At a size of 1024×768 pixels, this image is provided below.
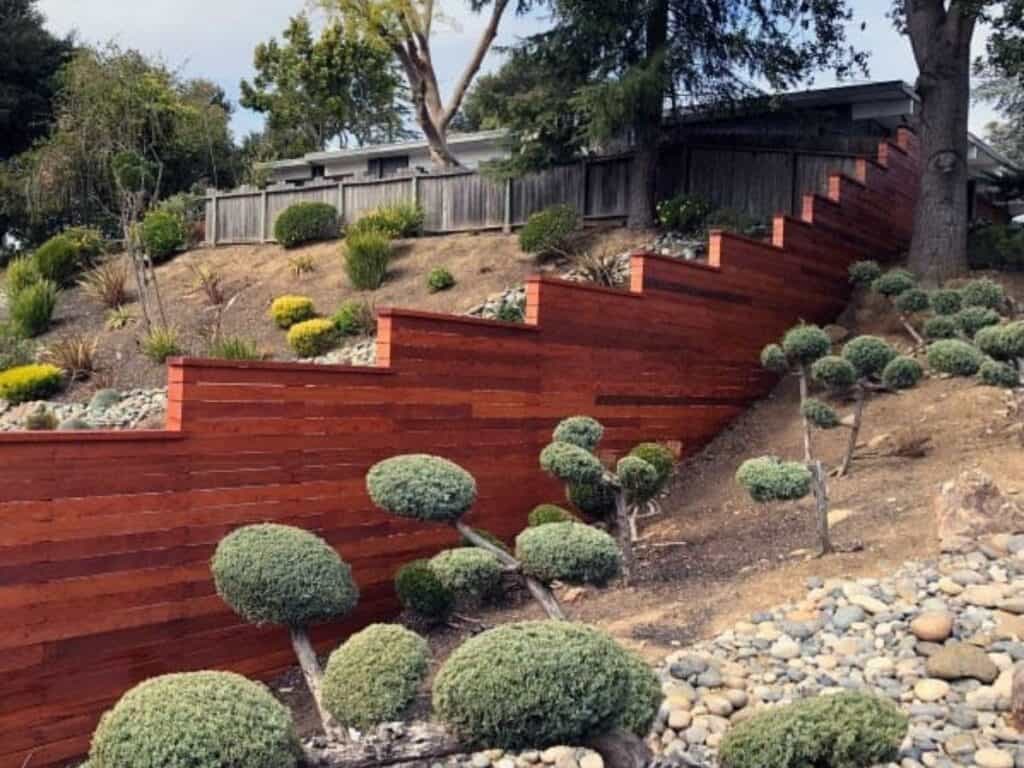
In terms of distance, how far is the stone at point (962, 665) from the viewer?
412 cm

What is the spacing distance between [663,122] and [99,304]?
875 centimetres

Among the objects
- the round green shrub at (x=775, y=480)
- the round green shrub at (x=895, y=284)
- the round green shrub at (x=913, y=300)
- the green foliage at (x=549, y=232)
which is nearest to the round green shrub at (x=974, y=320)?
the round green shrub at (x=913, y=300)

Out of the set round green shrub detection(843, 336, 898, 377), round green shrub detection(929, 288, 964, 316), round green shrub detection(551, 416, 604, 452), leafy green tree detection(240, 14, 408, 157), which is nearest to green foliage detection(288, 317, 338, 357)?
round green shrub detection(551, 416, 604, 452)

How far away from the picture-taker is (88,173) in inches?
827

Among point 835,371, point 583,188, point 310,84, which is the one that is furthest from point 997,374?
point 310,84

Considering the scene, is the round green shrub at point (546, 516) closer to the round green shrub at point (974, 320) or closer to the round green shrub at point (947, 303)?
the round green shrub at point (974, 320)

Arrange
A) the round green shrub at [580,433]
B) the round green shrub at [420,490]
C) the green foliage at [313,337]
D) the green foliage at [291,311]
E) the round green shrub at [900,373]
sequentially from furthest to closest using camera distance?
the green foliage at [291,311], the green foliage at [313,337], the round green shrub at [900,373], the round green shrub at [580,433], the round green shrub at [420,490]

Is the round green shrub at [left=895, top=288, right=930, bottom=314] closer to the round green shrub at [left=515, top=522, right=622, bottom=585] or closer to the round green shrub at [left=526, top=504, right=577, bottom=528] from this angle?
the round green shrub at [left=526, top=504, right=577, bottom=528]

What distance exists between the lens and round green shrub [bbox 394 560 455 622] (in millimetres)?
5586

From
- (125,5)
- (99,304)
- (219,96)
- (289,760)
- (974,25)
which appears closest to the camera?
(289,760)

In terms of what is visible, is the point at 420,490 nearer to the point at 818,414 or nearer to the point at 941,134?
the point at 818,414

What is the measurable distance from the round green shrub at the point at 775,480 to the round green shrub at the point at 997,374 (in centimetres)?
223

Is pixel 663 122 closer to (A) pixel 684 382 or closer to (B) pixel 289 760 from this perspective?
(A) pixel 684 382

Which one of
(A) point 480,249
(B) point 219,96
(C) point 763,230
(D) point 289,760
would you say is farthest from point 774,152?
(B) point 219,96
